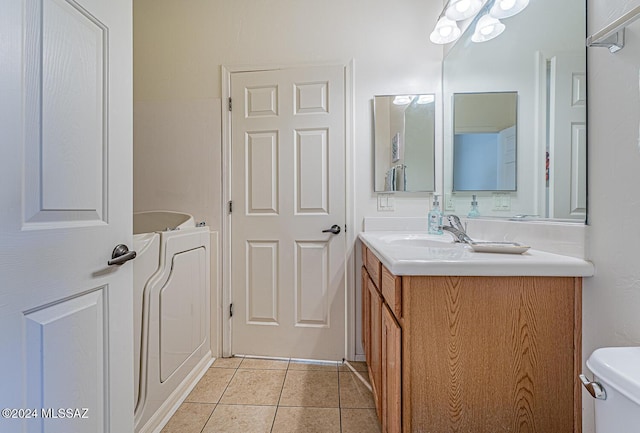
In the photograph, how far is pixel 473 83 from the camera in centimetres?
154

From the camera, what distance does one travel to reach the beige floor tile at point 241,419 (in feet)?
4.33

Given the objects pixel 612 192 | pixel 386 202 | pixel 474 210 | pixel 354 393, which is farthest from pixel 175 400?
pixel 612 192

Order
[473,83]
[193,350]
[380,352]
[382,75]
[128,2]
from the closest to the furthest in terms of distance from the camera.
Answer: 1. [128,2]
2. [380,352]
3. [473,83]
4. [193,350]
5. [382,75]

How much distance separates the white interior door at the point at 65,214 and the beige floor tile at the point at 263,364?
3.21ft

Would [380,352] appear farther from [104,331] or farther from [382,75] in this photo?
[382,75]

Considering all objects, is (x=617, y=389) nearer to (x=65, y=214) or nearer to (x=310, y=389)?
(x=65, y=214)

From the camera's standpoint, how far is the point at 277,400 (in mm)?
1525

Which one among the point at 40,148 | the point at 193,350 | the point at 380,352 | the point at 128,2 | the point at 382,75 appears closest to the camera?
the point at 40,148

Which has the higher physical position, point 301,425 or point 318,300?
point 318,300

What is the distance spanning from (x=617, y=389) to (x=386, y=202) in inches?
57.7

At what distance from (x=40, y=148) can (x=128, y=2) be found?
2.07ft

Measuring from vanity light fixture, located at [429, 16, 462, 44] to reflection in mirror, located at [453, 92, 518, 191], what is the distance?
33cm

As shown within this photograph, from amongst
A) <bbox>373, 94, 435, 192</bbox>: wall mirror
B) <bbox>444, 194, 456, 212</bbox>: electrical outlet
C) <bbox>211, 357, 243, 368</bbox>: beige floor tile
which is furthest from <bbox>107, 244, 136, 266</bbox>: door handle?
→ <bbox>444, 194, 456, 212</bbox>: electrical outlet

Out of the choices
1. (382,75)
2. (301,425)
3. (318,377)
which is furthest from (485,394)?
(382,75)
